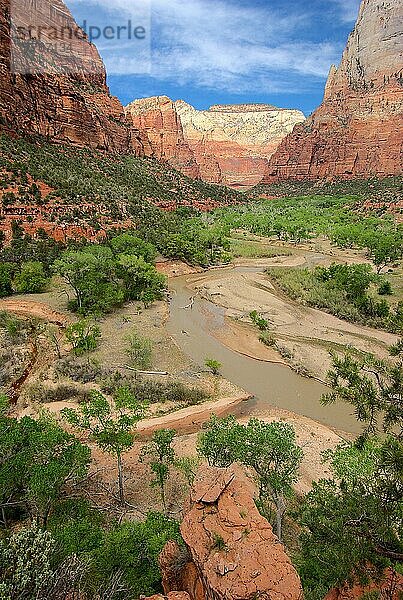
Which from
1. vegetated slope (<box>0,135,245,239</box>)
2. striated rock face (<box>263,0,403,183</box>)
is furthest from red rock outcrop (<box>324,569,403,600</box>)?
striated rock face (<box>263,0,403,183</box>)

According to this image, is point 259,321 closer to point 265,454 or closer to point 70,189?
point 265,454

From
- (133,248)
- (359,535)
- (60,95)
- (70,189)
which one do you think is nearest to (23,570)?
(359,535)

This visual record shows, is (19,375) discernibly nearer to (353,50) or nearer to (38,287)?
(38,287)

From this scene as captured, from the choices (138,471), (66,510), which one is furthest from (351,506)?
(138,471)

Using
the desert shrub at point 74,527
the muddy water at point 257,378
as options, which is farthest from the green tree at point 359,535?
the muddy water at point 257,378

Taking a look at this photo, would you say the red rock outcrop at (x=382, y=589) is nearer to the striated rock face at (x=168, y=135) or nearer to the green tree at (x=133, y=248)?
the green tree at (x=133, y=248)
